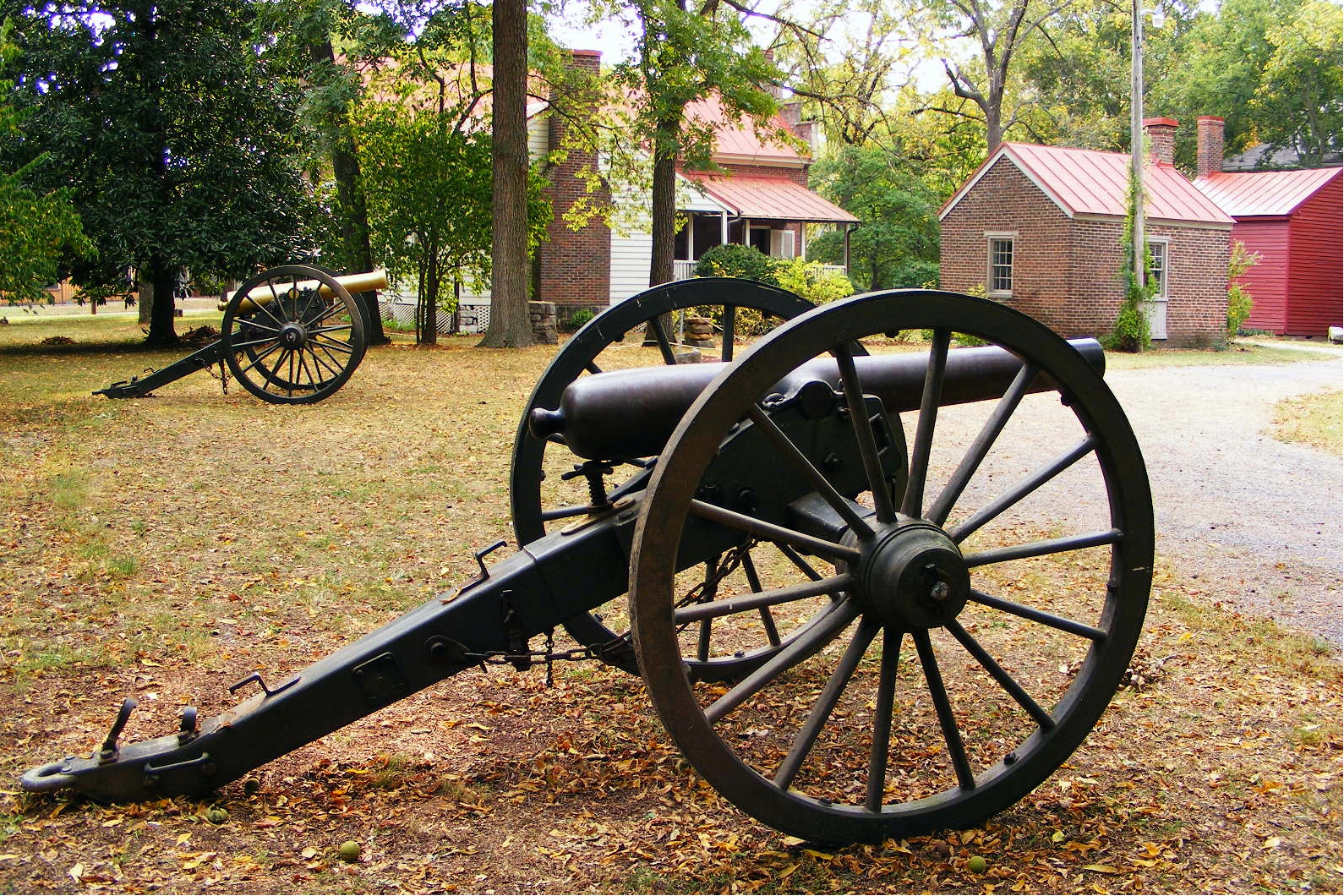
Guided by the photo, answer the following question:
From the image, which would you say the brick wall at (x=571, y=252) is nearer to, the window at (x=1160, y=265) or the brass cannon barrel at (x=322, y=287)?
the window at (x=1160, y=265)

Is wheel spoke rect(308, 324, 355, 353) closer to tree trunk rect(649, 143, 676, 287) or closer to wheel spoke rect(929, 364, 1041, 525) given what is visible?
tree trunk rect(649, 143, 676, 287)

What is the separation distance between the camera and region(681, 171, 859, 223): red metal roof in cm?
3241

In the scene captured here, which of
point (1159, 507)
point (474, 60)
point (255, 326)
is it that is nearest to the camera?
point (1159, 507)

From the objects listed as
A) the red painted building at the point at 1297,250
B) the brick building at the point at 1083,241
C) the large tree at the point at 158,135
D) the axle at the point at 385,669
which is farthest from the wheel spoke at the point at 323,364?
the red painted building at the point at 1297,250

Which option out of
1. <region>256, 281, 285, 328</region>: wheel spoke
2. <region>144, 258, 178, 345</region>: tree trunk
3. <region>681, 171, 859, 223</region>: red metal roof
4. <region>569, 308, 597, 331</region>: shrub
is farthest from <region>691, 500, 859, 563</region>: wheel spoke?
<region>681, 171, 859, 223</region>: red metal roof

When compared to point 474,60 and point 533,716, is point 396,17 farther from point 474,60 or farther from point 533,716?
point 533,716

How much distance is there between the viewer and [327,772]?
3.62m

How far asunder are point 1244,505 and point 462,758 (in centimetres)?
662

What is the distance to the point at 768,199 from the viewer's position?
33.9 metres

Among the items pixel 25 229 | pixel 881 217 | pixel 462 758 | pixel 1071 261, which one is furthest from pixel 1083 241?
pixel 462 758

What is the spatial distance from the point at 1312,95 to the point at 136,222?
48024mm

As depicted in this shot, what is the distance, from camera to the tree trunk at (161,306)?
20.0m

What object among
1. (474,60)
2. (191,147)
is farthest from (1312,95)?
(191,147)

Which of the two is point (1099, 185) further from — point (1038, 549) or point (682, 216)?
point (1038, 549)
